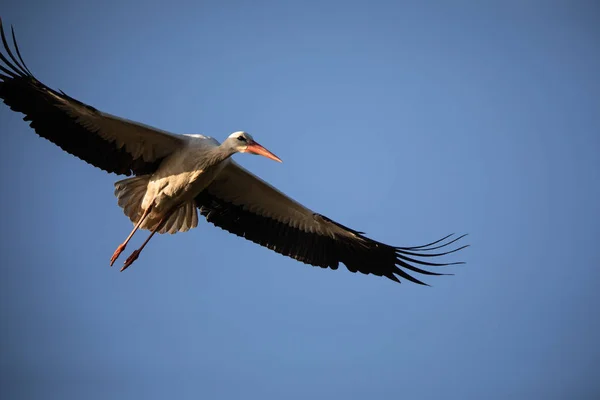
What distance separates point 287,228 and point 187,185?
1.55 metres

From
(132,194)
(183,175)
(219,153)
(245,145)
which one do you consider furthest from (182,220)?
(245,145)

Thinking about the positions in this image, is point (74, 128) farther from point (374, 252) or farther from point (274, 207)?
point (374, 252)

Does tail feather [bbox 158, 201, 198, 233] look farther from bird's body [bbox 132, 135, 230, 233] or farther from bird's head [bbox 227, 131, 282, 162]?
bird's head [bbox 227, 131, 282, 162]

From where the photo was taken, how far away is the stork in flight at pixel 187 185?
842 cm

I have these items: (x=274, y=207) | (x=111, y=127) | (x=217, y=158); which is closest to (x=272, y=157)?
(x=217, y=158)

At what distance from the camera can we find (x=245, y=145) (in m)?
8.68

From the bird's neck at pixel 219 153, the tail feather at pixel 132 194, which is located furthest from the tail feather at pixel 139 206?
the bird's neck at pixel 219 153

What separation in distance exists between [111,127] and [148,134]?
0.41 m

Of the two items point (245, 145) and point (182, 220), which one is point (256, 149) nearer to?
point (245, 145)

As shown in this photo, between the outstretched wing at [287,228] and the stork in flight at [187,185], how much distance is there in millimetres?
12

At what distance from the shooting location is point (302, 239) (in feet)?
31.9

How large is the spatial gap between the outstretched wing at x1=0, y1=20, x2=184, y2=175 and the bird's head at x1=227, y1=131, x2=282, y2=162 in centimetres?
65

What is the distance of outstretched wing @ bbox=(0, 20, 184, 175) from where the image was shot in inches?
323

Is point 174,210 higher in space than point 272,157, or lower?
lower
